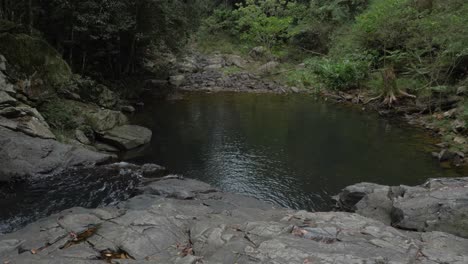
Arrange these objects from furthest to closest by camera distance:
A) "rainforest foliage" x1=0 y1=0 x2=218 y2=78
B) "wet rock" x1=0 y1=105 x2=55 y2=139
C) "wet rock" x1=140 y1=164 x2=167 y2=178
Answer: "rainforest foliage" x1=0 y1=0 x2=218 y2=78 < "wet rock" x1=140 y1=164 x2=167 y2=178 < "wet rock" x1=0 y1=105 x2=55 y2=139

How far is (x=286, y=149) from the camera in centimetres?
1443

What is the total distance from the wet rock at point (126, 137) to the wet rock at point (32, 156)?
187 centimetres

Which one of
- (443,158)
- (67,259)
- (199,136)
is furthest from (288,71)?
(67,259)

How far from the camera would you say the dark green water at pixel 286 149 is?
1165cm

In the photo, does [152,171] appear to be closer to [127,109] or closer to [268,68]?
[127,109]

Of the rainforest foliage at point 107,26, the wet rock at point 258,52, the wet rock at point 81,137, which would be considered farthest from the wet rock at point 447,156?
the wet rock at point 258,52

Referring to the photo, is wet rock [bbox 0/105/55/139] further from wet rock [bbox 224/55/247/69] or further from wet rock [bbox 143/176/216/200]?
wet rock [bbox 224/55/247/69]

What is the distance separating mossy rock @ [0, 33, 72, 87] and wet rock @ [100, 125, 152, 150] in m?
2.95

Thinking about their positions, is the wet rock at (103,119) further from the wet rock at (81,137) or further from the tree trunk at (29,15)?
the tree trunk at (29,15)

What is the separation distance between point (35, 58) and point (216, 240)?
1117 centimetres

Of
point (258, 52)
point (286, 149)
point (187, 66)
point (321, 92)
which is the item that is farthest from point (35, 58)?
point (258, 52)

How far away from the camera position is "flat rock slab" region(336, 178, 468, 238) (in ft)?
24.6

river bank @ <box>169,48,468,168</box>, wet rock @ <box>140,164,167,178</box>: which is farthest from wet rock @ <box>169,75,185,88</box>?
wet rock @ <box>140,164,167,178</box>

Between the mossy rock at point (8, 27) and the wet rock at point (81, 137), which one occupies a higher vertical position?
the mossy rock at point (8, 27)
